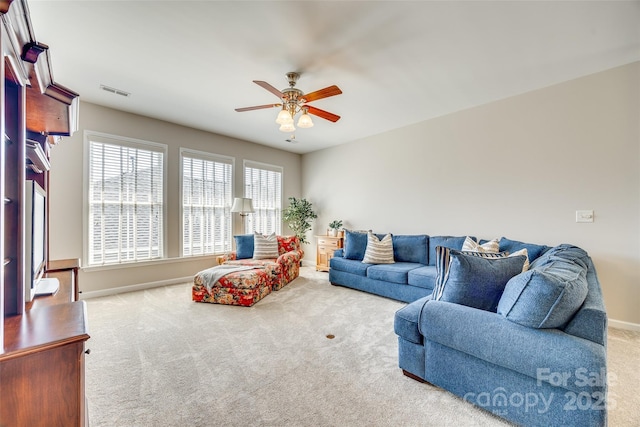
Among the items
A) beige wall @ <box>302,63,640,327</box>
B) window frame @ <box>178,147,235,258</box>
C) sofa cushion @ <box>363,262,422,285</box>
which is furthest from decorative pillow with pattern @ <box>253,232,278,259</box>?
beige wall @ <box>302,63,640,327</box>

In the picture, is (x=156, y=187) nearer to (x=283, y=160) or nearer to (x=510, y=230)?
(x=283, y=160)

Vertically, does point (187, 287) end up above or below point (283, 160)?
below

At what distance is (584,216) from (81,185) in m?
6.48

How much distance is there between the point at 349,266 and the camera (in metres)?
4.27

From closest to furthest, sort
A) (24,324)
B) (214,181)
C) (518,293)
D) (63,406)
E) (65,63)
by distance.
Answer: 1. (63,406)
2. (24,324)
3. (518,293)
4. (65,63)
5. (214,181)

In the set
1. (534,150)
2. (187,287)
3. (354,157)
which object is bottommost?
(187,287)

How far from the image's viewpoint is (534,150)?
→ 3.40m

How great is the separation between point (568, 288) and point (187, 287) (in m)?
4.66

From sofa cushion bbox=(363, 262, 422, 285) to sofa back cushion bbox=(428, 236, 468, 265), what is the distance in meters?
0.23

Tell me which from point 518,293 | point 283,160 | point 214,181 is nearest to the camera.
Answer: point 518,293

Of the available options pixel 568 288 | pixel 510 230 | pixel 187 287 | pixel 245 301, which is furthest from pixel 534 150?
pixel 187 287

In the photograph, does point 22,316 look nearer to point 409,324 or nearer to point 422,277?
point 409,324

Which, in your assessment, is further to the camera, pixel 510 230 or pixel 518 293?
pixel 510 230

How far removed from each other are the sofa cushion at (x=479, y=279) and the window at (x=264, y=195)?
452 cm
